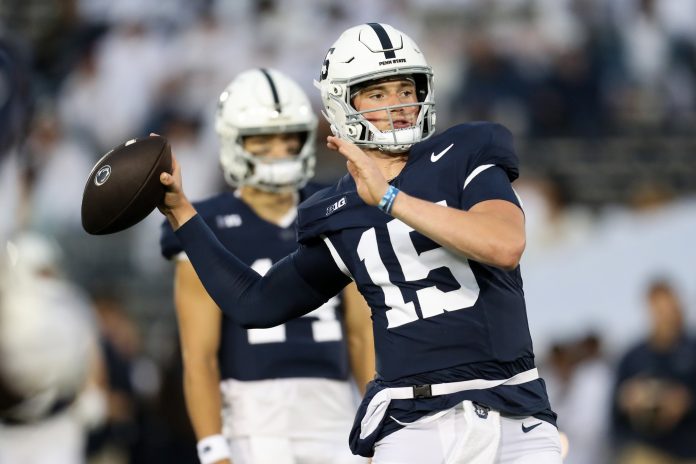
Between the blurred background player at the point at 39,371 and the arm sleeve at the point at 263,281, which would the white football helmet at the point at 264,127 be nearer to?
the arm sleeve at the point at 263,281

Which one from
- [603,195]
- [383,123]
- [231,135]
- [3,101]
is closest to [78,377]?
[3,101]

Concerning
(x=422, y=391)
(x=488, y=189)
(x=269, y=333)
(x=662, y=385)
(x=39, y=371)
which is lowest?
(x=662, y=385)

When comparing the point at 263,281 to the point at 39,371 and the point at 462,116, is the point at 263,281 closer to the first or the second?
the point at 39,371

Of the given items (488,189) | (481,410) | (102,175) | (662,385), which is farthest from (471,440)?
(662,385)

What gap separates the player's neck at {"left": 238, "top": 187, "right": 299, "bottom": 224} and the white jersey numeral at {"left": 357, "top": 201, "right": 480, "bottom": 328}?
1341 millimetres

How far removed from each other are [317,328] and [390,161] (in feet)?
3.77

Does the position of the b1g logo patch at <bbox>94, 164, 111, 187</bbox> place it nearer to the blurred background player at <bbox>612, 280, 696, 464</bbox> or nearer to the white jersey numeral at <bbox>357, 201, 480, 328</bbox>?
the white jersey numeral at <bbox>357, 201, 480, 328</bbox>

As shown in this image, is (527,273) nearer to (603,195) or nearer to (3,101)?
(603,195)

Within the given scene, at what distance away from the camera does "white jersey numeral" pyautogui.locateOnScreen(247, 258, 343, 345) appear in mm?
4383

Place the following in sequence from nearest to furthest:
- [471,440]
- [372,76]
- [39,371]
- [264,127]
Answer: [471,440], [372,76], [264,127], [39,371]

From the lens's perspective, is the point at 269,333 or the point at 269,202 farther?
the point at 269,202

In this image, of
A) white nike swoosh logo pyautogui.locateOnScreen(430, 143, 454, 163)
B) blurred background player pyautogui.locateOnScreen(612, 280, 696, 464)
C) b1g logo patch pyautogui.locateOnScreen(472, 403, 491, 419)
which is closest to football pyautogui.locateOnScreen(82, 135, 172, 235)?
white nike swoosh logo pyautogui.locateOnScreen(430, 143, 454, 163)

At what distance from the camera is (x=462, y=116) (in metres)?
10.5

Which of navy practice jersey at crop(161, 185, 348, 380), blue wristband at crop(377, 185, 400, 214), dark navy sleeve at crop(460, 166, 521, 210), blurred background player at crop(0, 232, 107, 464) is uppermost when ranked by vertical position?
blue wristband at crop(377, 185, 400, 214)
